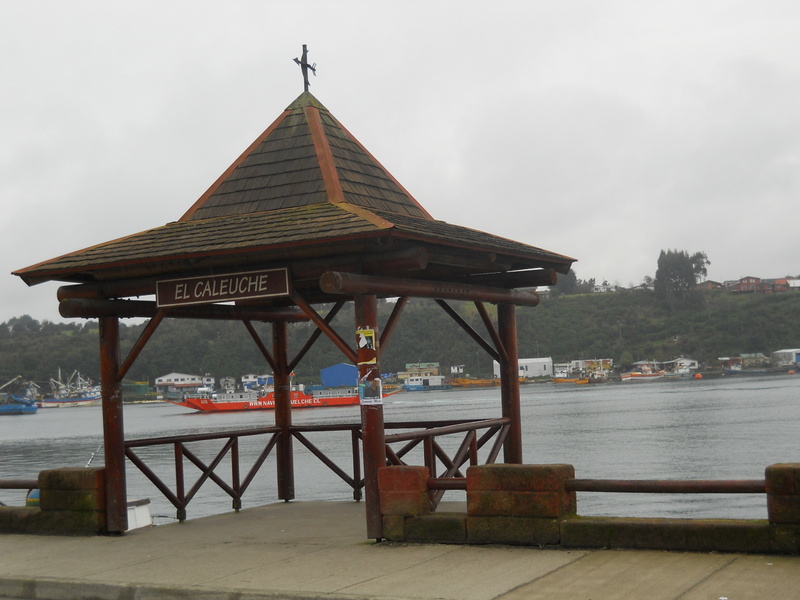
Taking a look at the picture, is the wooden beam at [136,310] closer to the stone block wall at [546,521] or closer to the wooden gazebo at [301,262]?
the wooden gazebo at [301,262]

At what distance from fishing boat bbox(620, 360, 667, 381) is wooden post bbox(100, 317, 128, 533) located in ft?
462

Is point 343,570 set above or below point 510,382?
below

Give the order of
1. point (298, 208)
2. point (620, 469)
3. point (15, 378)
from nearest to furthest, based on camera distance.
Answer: point (298, 208)
point (620, 469)
point (15, 378)

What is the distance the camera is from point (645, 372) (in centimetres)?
15050

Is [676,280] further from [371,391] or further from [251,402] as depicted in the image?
[371,391]

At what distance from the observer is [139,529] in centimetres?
1171

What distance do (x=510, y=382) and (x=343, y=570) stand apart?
16.3 ft

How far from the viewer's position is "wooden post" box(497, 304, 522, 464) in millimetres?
12680

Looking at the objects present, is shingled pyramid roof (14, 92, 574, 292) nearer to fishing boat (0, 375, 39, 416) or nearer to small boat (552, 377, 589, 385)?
small boat (552, 377, 589, 385)

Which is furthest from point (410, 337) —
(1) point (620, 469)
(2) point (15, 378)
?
(1) point (620, 469)

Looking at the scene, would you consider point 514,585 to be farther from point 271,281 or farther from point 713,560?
point 271,281

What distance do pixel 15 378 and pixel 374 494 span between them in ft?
559

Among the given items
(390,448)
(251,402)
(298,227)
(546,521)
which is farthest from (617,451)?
(251,402)

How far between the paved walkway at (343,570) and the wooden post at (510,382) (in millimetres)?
2662
